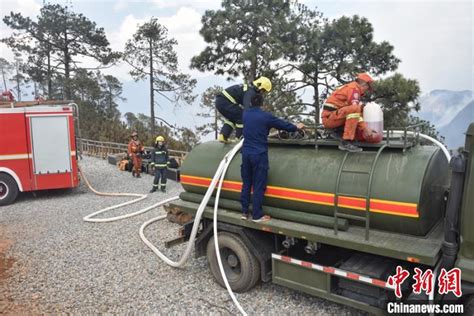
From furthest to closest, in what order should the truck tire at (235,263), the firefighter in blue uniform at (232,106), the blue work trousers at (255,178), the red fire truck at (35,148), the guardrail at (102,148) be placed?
1. the guardrail at (102,148)
2. the red fire truck at (35,148)
3. the firefighter in blue uniform at (232,106)
4. the truck tire at (235,263)
5. the blue work trousers at (255,178)

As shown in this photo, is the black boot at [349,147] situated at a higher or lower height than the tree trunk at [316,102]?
lower

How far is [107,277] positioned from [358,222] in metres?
4.22

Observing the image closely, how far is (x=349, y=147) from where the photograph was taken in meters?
5.05

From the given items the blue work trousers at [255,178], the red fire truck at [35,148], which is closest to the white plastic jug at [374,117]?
the blue work trousers at [255,178]

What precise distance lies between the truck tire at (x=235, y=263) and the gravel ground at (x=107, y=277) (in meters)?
0.17

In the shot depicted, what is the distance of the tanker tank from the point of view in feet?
14.4

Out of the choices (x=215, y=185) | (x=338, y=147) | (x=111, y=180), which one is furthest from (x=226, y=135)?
(x=111, y=180)

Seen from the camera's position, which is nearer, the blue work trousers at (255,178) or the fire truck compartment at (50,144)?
the blue work trousers at (255,178)

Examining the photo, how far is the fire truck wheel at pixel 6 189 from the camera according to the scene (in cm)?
1231

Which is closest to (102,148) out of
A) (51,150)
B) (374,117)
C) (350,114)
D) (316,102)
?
(51,150)

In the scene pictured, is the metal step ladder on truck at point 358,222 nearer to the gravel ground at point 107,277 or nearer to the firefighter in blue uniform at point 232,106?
the gravel ground at point 107,277

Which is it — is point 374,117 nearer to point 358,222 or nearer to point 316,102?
point 358,222

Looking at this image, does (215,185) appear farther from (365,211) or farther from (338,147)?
(365,211)

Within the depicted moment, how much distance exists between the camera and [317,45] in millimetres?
18141
